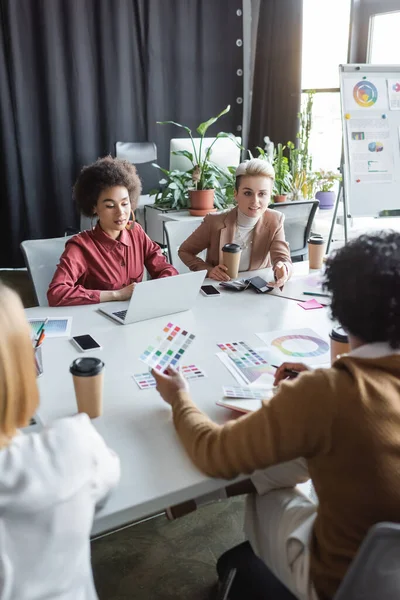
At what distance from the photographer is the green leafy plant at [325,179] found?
4078 mm

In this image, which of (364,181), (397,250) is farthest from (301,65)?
(397,250)

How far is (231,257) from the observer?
2166 mm

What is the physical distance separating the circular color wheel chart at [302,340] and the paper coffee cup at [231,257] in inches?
25.1

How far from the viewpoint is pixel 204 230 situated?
2.49 metres

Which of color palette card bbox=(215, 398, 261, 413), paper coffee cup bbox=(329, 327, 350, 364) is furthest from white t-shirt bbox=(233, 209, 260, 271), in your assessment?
color palette card bbox=(215, 398, 261, 413)

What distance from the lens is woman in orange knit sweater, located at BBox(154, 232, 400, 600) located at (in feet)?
2.77

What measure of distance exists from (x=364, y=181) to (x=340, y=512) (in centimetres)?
219

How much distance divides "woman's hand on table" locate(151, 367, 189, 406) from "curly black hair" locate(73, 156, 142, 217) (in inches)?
44.7

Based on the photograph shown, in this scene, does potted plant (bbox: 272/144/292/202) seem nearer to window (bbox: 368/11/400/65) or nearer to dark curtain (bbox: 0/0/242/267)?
window (bbox: 368/11/400/65)

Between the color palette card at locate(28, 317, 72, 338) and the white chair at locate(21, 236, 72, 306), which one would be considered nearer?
the color palette card at locate(28, 317, 72, 338)

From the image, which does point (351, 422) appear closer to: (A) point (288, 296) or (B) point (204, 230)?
(A) point (288, 296)

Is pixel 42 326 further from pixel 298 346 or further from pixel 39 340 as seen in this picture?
pixel 298 346

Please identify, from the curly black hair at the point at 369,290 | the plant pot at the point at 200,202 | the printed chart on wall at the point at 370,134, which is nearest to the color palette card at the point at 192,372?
the curly black hair at the point at 369,290

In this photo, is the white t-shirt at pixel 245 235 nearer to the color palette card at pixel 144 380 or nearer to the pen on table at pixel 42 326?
the pen on table at pixel 42 326
